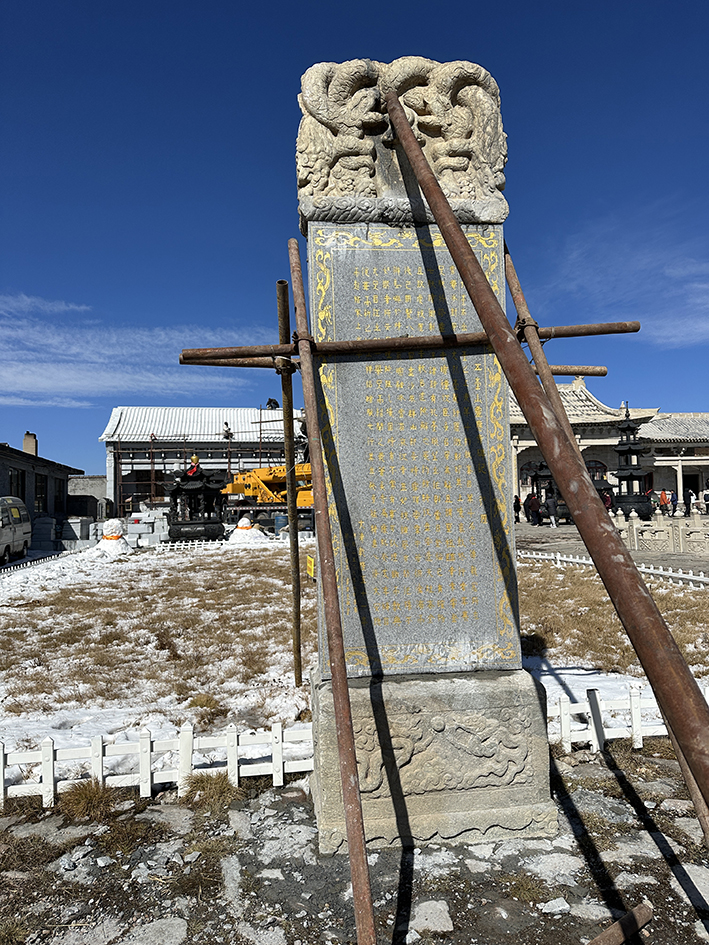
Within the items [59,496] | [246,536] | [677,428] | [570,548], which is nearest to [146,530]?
[246,536]

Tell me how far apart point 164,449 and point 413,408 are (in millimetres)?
33153

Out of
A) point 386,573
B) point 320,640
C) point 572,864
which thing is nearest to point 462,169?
point 386,573

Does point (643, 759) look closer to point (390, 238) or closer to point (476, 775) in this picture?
point (476, 775)

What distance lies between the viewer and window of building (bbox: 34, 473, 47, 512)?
26469 mm

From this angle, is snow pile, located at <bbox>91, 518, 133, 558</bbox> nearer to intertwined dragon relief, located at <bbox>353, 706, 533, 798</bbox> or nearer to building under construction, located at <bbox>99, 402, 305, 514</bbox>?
building under construction, located at <bbox>99, 402, 305, 514</bbox>

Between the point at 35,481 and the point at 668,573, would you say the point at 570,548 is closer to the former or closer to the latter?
the point at 668,573

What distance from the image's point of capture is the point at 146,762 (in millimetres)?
3389

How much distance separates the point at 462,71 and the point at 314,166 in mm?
1157

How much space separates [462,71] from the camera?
3.45m

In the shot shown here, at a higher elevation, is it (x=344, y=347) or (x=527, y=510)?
(x=344, y=347)

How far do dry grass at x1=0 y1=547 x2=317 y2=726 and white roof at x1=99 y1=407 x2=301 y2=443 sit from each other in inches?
941

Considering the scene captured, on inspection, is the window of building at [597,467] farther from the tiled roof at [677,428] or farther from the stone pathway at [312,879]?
the stone pathway at [312,879]

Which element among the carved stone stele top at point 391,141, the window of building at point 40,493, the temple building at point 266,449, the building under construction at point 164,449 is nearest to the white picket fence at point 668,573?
the carved stone stele top at point 391,141

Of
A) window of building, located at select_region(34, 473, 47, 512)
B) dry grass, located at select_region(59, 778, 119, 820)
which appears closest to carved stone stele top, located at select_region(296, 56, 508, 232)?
dry grass, located at select_region(59, 778, 119, 820)
